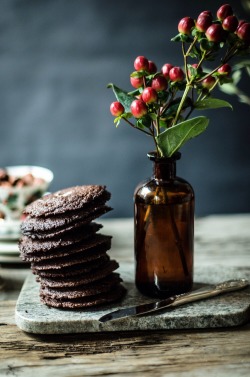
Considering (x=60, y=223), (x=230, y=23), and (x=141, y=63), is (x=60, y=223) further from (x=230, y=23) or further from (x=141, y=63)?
(x=230, y=23)

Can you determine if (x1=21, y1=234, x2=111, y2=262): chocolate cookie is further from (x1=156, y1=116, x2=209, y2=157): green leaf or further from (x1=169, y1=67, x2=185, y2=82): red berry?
(x1=169, y1=67, x2=185, y2=82): red berry

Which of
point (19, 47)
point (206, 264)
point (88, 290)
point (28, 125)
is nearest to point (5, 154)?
point (28, 125)

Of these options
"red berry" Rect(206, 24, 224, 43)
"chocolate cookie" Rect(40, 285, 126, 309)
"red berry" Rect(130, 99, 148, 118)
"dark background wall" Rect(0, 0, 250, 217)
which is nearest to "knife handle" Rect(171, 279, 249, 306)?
"chocolate cookie" Rect(40, 285, 126, 309)

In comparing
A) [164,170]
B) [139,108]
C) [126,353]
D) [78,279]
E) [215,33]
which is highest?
[215,33]

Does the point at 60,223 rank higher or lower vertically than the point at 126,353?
higher

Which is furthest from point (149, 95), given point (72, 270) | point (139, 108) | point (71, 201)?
point (72, 270)

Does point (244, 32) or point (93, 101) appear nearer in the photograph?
point (244, 32)
